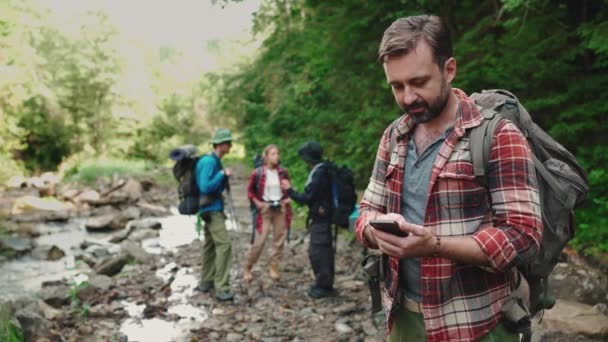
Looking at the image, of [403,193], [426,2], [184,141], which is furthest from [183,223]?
[184,141]

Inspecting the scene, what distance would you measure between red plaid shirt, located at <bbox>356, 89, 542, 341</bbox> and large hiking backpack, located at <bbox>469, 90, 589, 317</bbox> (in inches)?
3.8

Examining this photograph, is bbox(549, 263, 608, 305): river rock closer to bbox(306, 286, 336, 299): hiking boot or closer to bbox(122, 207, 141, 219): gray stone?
bbox(306, 286, 336, 299): hiking boot

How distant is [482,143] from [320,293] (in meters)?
5.49

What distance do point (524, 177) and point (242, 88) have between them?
1712 centimetres

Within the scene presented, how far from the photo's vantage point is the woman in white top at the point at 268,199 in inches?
291

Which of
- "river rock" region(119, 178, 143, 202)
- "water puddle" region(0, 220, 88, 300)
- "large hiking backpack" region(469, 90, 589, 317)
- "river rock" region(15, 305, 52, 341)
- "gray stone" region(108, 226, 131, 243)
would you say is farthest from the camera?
"river rock" region(119, 178, 143, 202)

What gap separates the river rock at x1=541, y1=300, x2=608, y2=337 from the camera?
4594 mm

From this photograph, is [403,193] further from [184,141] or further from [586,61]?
[184,141]

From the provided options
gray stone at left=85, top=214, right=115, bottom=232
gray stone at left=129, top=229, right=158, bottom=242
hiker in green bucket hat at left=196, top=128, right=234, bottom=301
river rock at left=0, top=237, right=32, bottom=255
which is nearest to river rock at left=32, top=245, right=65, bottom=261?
river rock at left=0, top=237, right=32, bottom=255

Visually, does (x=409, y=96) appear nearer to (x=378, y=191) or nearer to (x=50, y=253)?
(x=378, y=191)

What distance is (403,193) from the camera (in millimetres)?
2029

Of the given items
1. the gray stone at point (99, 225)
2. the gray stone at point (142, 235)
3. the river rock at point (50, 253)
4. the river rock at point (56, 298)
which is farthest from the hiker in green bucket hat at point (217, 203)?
the gray stone at point (99, 225)

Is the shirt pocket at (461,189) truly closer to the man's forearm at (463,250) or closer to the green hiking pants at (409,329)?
the man's forearm at (463,250)

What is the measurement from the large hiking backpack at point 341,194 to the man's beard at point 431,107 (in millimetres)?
4894
